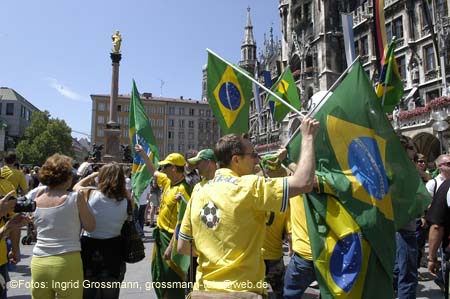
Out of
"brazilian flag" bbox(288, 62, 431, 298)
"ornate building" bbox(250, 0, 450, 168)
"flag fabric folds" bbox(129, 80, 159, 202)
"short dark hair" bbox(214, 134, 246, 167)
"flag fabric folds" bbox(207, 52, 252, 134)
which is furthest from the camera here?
"ornate building" bbox(250, 0, 450, 168)

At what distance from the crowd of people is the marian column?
71.0 feet

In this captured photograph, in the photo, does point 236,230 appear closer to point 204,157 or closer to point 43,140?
point 204,157

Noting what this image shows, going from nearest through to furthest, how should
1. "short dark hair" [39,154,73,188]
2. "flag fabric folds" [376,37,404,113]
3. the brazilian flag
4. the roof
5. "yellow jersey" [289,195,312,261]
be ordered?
the brazilian flag < "short dark hair" [39,154,73,188] < "yellow jersey" [289,195,312,261] < "flag fabric folds" [376,37,404,113] < the roof

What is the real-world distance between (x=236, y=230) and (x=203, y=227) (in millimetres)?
248

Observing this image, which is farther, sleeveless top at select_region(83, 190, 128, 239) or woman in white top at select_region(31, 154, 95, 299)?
sleeveless top at select_region(83, 190, 128, 239)

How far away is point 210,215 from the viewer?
2357 mm

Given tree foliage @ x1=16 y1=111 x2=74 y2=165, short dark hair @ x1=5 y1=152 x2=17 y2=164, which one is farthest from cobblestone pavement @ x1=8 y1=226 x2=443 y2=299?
tree foliage @ x1=16 y1=111 x2=74 y2=165

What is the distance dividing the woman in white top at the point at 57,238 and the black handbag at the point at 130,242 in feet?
1.75

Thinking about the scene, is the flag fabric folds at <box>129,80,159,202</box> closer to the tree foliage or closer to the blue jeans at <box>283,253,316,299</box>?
the blue jeans at <box>283,253,316,299</box>

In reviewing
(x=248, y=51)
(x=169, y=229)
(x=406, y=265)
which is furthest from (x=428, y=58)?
(x=248, y=51)

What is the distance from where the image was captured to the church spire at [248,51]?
60.3 meters

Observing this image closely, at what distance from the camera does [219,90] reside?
5879 millimetres

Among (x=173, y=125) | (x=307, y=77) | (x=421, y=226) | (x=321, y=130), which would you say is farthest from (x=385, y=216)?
(x=173, y=125)

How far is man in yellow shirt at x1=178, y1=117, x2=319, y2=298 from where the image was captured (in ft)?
7.30
